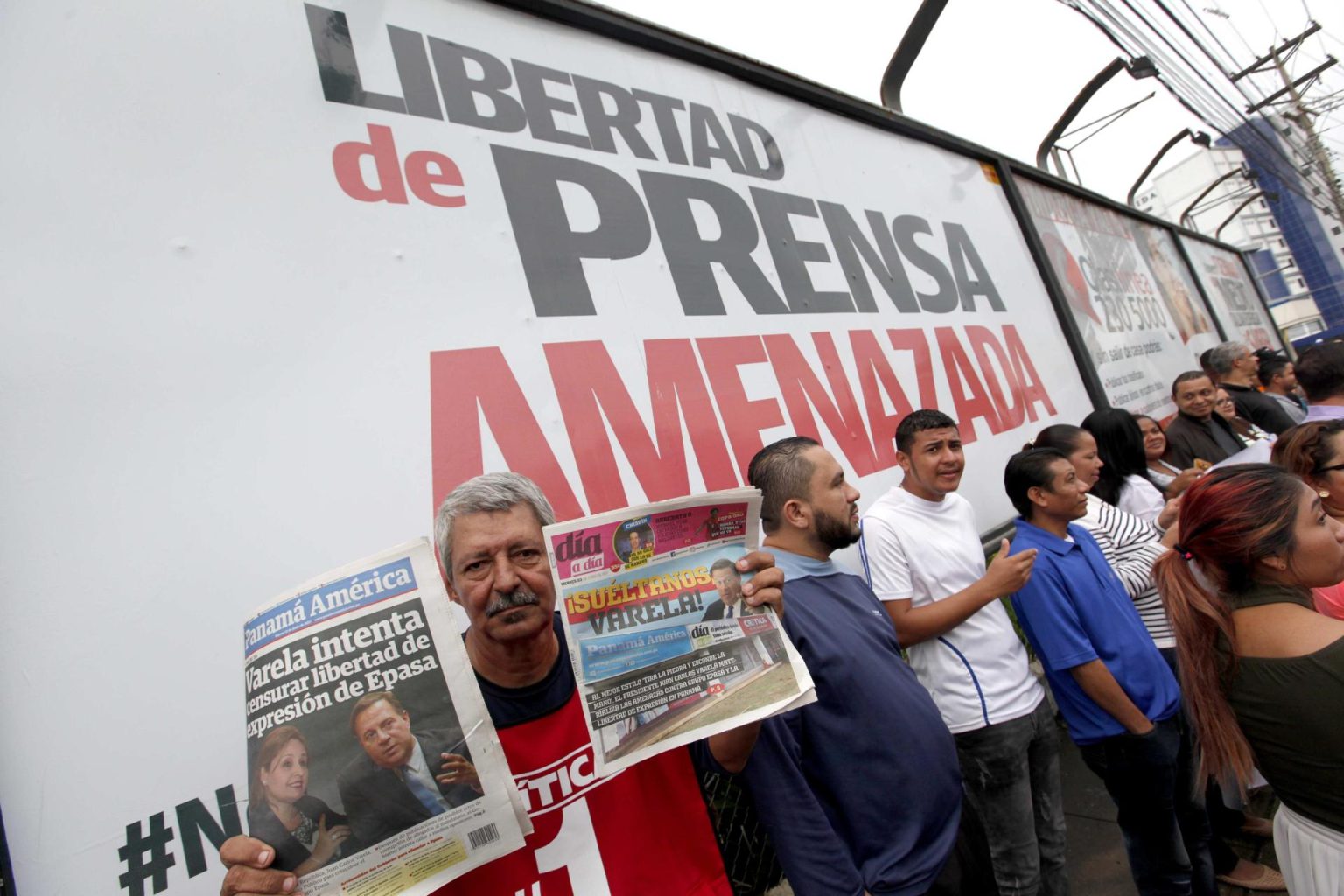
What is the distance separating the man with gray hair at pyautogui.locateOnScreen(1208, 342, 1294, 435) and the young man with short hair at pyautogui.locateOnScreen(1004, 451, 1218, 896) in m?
3.62

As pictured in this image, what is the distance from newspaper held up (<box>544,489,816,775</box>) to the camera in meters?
1.05

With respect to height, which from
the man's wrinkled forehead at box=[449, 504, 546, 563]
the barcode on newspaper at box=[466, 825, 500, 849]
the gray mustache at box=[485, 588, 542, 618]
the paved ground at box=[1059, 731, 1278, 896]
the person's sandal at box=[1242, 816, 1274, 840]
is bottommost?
the person's sandal at box=[1242, 816, 1274, 840]

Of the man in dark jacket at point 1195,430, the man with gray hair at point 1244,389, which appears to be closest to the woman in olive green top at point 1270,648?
the man in dark jacket at point 1195,430

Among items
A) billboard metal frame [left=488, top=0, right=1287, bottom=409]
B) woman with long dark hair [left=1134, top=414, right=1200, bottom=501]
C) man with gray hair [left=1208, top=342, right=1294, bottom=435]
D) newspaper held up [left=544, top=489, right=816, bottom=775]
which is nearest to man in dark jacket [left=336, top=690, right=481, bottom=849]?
newspaper held up [left=544, top=489, right=816, bottom=775]

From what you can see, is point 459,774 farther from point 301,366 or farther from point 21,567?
point 301,366

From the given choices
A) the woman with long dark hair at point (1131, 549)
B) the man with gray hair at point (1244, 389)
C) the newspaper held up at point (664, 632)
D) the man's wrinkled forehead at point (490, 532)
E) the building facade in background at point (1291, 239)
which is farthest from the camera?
the building facade in background at point (1291, 239)

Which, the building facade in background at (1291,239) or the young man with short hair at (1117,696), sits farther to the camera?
the building facade in background at (1291,239)

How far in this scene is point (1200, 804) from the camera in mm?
2170

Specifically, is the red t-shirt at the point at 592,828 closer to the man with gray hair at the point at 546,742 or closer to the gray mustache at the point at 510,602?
the man with gray hair at the point at 546,742

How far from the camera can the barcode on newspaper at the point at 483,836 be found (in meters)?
0.93

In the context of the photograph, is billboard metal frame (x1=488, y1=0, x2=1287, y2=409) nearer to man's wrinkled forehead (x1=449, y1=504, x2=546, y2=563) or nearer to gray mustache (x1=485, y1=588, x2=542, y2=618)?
man's wrinkled forehead (x1=449, y1=504, x2=546, y2=563)

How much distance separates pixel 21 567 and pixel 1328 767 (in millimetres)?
2470

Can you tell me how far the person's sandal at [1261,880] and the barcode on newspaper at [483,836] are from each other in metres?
2.85

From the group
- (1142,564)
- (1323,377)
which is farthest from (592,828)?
(1323,377)
